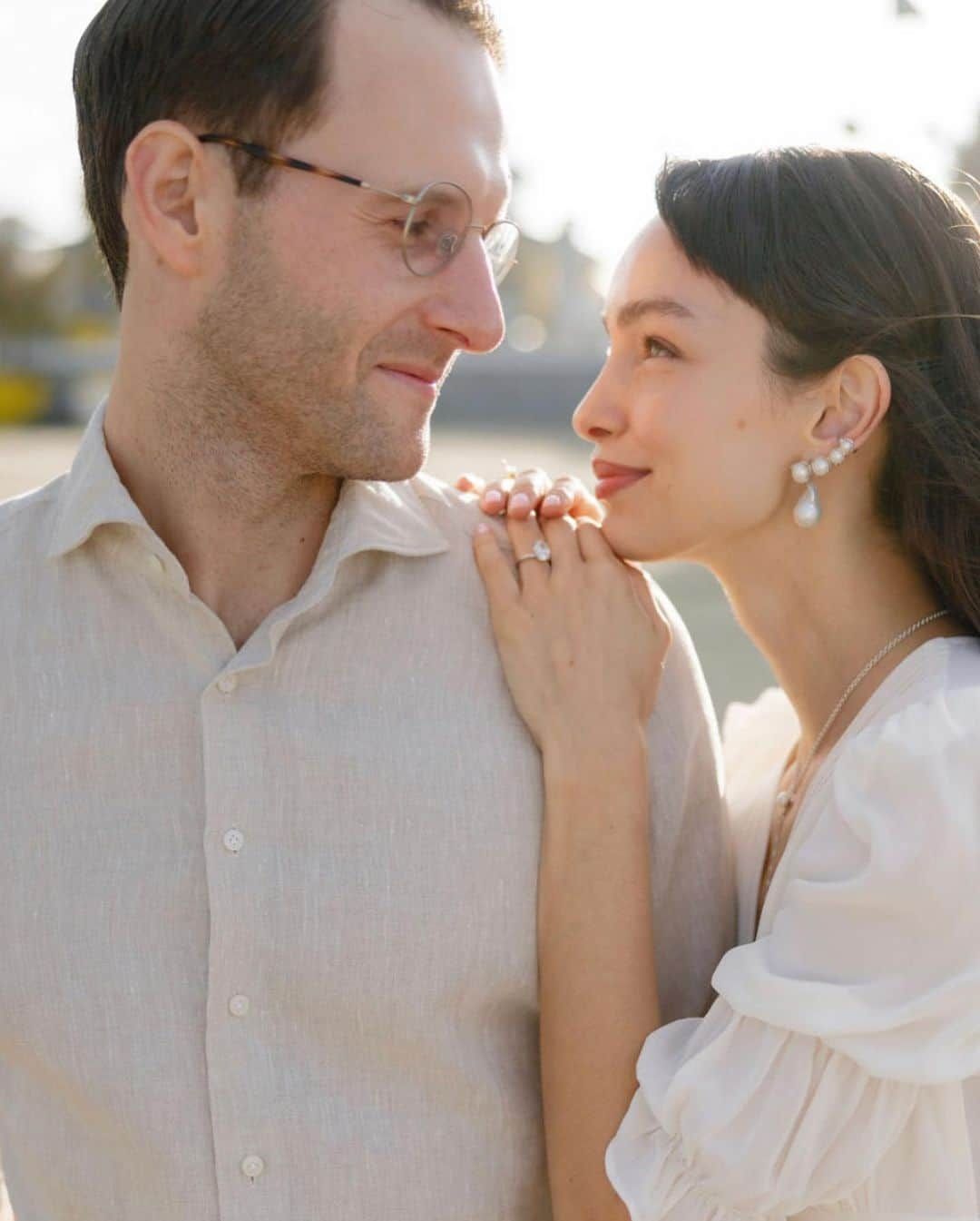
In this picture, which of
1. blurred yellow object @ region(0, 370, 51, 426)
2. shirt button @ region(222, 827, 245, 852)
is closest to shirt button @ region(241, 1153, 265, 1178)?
shirt button @ region(222, 827, 245, 852)

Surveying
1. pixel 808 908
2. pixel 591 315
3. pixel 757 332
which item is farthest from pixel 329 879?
pixel 591 315

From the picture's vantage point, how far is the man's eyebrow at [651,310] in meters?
2.34

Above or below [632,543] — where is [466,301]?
above

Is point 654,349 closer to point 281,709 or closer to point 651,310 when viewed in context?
point 651,310

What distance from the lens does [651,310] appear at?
2377mm

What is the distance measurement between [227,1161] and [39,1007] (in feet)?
1.01

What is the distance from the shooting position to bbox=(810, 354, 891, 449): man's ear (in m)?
2.32

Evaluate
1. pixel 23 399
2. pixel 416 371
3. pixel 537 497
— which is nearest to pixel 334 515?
pixel 416 371

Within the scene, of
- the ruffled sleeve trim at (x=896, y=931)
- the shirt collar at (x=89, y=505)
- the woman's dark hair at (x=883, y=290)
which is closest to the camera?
the ruffled sleeve trim at (x=896, y=931)

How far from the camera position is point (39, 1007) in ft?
6.63

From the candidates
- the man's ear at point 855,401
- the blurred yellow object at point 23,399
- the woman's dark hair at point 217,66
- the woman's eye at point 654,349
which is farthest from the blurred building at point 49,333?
the man's ear at point 855,401

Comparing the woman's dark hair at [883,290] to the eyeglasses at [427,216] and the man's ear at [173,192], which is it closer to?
the eyeglasses at [427,216]

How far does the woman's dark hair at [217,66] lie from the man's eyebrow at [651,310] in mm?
425

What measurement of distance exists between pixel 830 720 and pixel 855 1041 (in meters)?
0.61
